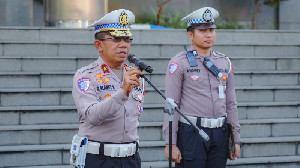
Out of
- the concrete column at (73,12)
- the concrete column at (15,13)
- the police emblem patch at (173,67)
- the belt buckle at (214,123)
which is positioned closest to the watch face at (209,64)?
the police emblem patch at (173,67)

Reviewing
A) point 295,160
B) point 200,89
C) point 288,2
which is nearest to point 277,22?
point 288,2

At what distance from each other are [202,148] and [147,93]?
3.36m

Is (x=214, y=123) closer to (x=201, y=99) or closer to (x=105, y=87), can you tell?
(x=201, y=99)

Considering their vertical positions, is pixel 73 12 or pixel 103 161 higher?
pixel 73 12

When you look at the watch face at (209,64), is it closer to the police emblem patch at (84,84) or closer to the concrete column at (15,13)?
the police emblem patch at (84,84)

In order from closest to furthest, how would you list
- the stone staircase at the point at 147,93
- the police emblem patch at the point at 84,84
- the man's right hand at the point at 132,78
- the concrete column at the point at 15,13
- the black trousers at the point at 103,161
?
1. the man's right hand at the point at 132,78
2. the police emblem patch at the point at 84,84
3. the black trousers at the point at 103,161
4. the stone staircase at the point at 147,93
5. the concrete column at the point at 15,13

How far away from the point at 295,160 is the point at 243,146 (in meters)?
0.77

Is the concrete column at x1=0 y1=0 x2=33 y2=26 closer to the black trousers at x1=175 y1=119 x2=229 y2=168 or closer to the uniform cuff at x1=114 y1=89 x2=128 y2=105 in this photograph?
the black trousers at x1=175 y1=119 x2=229 y2=168

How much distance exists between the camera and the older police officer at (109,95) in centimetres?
344

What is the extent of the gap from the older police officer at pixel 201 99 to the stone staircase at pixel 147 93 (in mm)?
2180

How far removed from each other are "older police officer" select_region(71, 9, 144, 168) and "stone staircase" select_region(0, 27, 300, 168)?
3.20 meters

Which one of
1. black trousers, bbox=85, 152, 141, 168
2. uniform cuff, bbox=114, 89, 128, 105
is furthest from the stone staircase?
uniform cuff, bbox=114, 89, 128, 105

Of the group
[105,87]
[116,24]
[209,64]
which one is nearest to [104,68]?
[105,87]

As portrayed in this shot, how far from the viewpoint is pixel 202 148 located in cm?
459
